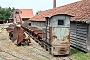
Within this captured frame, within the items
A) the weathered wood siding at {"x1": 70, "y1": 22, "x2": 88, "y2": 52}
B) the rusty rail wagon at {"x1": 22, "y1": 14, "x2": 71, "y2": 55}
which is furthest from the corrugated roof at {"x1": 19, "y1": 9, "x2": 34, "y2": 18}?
the rusty rail wagon at {"x1": 22, "y1": 14, "x2": 71, "y2": 55}

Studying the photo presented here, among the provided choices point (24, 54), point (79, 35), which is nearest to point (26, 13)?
point (79, 35)

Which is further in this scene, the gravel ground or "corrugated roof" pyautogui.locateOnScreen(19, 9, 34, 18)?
"corrugated roof" pyautogui.locateOnScreen(19, 9, 34, 18)

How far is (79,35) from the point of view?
14.2m

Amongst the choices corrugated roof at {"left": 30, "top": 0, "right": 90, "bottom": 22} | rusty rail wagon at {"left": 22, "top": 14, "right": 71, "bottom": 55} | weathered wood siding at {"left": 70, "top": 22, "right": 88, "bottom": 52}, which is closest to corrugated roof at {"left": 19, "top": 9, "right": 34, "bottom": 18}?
corrugated roof at {"left": 30, "top": 0, "right": 90, "bottom": 22}

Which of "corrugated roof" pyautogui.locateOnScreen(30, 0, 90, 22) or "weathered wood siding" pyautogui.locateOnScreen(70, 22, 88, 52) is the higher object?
"corrugated roof" pyautogui.locateOnScreen(30, 0, 90, 22)

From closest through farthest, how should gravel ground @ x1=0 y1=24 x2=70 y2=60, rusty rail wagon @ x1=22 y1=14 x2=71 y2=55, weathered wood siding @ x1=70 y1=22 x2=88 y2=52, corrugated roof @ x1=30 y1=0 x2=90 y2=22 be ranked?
gravel ground @ x1=0 y1=24 x2=70 y2=60, rusty rail wagon @ x1=22 y1=14 x2=71 y2=55, weathered wood siding @ x1=70 y1=22 x2=88 y2=52, corrugated roof @ x1=30 y1=0 x2=90 y2=22

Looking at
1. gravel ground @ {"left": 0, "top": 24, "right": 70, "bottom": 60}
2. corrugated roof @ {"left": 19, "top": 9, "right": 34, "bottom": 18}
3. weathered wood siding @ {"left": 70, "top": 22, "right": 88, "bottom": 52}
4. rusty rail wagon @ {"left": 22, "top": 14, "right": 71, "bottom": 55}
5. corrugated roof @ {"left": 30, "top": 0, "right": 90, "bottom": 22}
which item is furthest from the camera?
corrugated roof @ {"left": 19, "top": 9, "right": 34, "bottom": 18}

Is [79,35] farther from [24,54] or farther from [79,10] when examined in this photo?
[24,54]

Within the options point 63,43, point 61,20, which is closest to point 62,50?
point 63,43

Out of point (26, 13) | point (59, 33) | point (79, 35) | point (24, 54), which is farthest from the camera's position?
point (26, 13)

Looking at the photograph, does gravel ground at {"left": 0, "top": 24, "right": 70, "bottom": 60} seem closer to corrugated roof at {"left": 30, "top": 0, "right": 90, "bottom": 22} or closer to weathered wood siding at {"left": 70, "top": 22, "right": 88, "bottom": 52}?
weathered wood siding at {"left": 70, "top": 22, "right": 88, "bottom": 52}

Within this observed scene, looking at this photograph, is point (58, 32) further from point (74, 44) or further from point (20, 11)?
point (20, 11)

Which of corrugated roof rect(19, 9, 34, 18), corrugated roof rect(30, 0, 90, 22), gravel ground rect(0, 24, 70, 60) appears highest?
corrugated roof rect(19, 9, 34, 18)

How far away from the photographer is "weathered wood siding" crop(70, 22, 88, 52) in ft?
43.4
